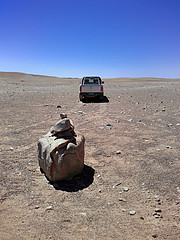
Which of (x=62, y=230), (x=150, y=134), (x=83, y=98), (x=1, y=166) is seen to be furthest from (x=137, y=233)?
(x=83, y=98)

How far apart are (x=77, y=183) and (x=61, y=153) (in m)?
0.69

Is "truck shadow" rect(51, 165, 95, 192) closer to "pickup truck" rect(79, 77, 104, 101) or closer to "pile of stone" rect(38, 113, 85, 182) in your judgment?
"pile of stone" rect(38, 113, 85, 182)

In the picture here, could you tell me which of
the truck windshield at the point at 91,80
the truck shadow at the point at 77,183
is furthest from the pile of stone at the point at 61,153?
the truck windshield at the point at 91,80

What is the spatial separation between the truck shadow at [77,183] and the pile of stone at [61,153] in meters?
0.09

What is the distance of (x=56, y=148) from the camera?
423 centimetres

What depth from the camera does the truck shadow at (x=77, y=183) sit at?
4.15 m

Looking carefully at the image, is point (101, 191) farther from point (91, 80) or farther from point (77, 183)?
point (91, 80)

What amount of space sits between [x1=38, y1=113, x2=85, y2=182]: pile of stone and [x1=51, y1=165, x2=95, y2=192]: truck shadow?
3.3 inches

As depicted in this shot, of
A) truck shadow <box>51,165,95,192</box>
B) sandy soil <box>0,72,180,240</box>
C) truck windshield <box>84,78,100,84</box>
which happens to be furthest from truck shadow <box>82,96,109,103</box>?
truck shadow <box>51,165,95,192</box>

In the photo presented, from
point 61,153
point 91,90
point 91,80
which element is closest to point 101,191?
point 61,153

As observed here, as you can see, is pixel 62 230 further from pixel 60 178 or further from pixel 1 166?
pixel 1 166

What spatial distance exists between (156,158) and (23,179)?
10.1 ft

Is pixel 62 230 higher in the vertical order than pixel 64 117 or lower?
lower

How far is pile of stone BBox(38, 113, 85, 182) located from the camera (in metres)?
4.22
